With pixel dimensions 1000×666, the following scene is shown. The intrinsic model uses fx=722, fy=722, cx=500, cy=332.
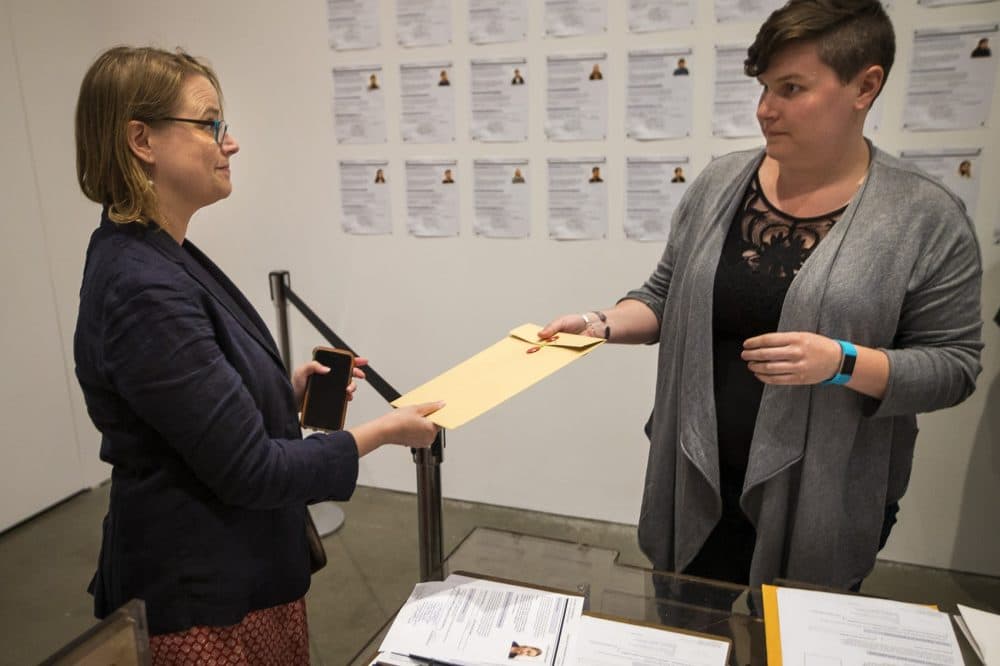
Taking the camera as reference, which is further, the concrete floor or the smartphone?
the concrete floor

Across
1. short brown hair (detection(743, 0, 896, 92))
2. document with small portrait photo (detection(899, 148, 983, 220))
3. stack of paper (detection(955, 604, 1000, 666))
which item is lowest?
stack of paper (detection(955, 604, 1000, 666))

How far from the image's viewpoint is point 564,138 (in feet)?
8.99

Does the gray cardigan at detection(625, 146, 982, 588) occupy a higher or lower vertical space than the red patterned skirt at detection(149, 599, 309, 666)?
higher

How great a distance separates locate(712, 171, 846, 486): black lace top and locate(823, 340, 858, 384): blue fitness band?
15 centimetres

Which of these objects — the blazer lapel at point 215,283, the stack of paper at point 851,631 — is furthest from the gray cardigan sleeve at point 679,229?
the blazer lapel at point 215,283

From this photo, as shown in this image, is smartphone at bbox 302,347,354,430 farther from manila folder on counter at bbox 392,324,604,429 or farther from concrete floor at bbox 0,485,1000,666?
concrete floor at bbox 0,485,1000,666

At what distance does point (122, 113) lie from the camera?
3.60 feet

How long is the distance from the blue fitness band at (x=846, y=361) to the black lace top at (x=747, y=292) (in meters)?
0.15

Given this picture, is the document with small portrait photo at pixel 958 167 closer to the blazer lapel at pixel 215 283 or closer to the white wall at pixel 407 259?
the white wall at pixel 407 259

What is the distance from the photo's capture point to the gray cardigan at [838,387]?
1.21 metres

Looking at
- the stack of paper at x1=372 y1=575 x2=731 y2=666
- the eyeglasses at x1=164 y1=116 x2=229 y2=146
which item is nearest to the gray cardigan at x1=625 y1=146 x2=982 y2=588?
the stack of paper at x1=372 y1=575 x2=731 y2=666

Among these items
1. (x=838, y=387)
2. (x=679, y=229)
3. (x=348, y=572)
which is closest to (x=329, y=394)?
(x=679, y=229)

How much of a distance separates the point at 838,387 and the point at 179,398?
3.49 ft

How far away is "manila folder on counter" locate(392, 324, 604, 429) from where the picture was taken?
1216 millimetres
